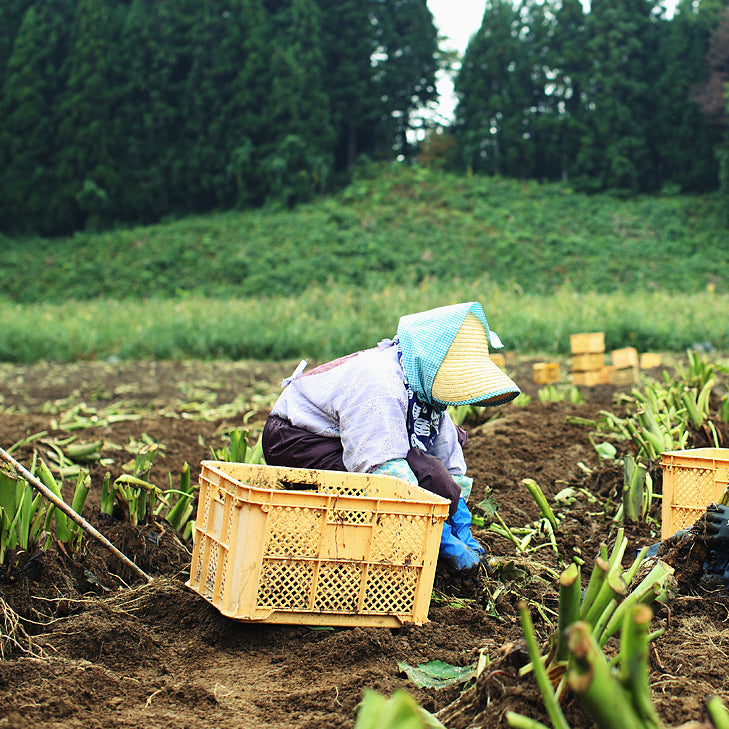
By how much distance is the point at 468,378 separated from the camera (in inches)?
102

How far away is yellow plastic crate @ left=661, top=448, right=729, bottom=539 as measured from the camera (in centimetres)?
290

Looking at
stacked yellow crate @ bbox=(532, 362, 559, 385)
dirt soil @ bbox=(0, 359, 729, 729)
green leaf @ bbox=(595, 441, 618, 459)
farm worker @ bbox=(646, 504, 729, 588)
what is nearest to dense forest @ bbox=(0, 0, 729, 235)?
stacked yellow crate @ bbox=(532, 362, 559, 385)

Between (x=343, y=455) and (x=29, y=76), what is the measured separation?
99.6 ft

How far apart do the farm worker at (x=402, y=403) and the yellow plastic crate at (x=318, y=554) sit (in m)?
0.18

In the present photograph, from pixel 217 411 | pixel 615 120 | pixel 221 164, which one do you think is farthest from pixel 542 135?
pixel 217 411

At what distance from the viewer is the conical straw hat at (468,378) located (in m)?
2.57

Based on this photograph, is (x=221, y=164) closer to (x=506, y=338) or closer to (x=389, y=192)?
(x=389, y=192)

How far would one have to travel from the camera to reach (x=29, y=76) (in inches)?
1109

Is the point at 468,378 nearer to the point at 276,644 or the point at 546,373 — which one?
the point at 276,644

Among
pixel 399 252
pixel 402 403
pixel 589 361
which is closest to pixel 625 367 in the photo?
pixel 589 361

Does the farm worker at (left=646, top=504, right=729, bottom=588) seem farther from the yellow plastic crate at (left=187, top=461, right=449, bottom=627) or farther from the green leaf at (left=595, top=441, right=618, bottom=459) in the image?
the green leaf at (left=595, top=441, right=618, bottom=459)

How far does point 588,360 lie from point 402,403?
5.15 metres

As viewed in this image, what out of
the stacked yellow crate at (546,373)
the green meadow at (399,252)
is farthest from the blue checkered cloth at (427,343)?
the green meadow at (399,252)

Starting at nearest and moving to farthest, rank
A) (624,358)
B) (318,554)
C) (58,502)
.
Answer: (318,554)
(58,502)
(624,358)
